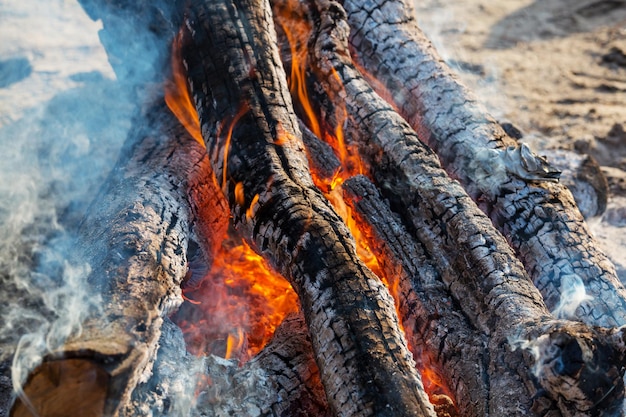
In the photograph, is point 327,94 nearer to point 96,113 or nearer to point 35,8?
point 96,113

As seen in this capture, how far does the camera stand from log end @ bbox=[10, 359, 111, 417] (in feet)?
5.60

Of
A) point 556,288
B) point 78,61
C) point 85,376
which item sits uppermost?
point 85,376

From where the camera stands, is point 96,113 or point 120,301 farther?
point 96,113

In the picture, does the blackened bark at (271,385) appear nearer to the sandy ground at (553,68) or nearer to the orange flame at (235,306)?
the orange flame at (235,306)

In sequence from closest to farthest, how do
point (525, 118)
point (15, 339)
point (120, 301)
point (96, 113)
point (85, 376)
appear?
1. point (85, 376)
2. point (120, 301)
3. point (15, 339)
4. point (96, 113)
5. point (525, 118)

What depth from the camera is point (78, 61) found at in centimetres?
514

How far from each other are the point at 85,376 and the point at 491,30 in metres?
6.70

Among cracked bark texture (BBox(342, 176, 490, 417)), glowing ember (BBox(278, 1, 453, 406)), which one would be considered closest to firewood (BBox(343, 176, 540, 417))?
cracked bark texture (BBox(342, 176, 490, 417))

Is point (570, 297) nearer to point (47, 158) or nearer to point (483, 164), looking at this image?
point (483, 164)

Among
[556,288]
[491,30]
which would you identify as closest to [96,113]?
[556,288]

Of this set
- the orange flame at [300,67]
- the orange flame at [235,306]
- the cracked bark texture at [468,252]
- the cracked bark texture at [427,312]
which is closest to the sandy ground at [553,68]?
the cracked bark texture at [468,252]

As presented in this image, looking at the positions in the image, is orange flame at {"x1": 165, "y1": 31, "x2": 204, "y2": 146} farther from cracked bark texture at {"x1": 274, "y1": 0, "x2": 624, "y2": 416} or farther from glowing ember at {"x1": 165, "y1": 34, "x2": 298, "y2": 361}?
cracked bark texture at {"x1": 274, "y1": 0, "x2": 624, "y2": 416}

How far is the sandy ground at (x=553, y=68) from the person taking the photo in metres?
5.17

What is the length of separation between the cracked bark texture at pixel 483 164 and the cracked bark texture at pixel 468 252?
35 cm
